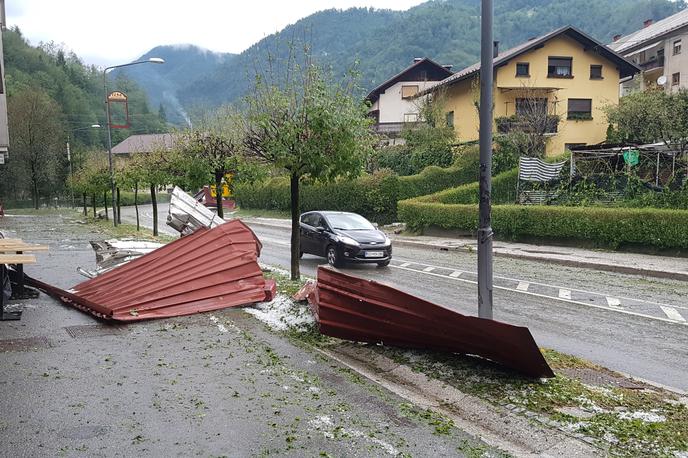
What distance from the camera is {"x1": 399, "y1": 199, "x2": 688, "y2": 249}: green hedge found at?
653 inches

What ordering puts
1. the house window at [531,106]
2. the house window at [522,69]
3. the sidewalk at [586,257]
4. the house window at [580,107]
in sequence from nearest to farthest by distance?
the sidewalk at [586,257] < the house window at [531,106] < the house window at [522,69] < the house window at [580,107]

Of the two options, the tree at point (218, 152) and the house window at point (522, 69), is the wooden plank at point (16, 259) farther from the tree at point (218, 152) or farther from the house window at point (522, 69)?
the house window at point (522, 69)

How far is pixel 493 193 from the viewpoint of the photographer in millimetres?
27031

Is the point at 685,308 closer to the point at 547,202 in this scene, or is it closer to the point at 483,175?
the point at 483,175

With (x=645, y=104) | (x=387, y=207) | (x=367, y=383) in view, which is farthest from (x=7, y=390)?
(x=645, y=104)

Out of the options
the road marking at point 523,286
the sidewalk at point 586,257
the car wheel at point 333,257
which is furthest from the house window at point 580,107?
the road marking at point 523,286

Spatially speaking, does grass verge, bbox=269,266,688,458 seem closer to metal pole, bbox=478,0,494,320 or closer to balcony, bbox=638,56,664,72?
metal pole, bbox=478,0,494,320

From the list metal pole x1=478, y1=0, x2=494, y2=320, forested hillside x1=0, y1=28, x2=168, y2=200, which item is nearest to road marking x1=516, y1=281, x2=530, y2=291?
metal pole x1=478, y1=0, x2=494, y2=320

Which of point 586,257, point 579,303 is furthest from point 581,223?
point 579,303

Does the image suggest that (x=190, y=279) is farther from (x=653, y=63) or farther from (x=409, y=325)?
(x=653, y=63)

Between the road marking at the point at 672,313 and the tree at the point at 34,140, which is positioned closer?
the road marking at the point at 672,313

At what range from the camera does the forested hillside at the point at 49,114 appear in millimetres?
59250

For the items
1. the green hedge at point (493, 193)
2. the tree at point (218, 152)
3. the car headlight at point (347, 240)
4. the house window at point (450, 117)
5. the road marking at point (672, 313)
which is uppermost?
the house window at point (450, 117)

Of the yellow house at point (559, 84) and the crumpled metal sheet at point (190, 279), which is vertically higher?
the yellow house at point (559, 84)
